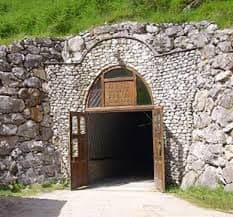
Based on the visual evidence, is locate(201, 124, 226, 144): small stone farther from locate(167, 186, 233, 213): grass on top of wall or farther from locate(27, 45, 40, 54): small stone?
locate(27, 45, 40, 54): small stone

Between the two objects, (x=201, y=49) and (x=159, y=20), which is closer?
(x=201, y=49)

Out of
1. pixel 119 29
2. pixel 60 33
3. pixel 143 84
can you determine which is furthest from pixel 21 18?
pixel 143 84

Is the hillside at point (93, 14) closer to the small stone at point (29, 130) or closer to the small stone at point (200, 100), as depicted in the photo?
the small stone at point (200, 100)

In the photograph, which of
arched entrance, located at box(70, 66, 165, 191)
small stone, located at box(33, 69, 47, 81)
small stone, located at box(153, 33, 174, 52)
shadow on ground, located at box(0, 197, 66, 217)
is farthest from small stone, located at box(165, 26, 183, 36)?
shadow on ground, located at box(0, 197, 66, 217)

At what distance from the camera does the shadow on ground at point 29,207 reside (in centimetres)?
859

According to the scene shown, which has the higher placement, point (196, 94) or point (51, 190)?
point (196, 94)

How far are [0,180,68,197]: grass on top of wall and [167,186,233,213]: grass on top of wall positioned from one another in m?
3.16

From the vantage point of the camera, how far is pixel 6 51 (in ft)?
43.2

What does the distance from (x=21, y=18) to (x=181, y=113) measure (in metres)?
6.87

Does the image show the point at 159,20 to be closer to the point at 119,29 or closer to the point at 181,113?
the point at 119,29

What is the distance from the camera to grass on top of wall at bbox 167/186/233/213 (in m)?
9.22

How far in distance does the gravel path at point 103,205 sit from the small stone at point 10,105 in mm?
2684

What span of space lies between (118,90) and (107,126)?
11.1ft

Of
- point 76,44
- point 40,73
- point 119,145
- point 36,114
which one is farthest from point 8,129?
point 119,145
